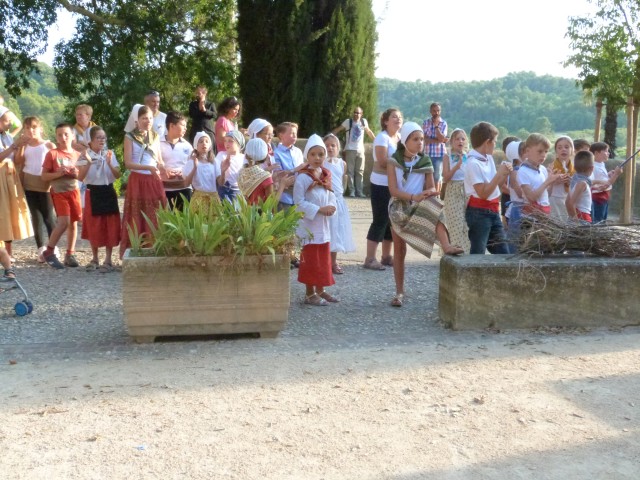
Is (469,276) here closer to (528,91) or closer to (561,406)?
(561,406)

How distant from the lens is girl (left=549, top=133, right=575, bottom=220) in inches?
338

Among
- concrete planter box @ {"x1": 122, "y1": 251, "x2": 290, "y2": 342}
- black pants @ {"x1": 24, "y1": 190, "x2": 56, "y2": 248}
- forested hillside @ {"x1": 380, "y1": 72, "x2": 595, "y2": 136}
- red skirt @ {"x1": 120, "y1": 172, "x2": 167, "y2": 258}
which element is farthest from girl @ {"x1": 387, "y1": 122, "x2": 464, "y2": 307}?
forested hillside @ {"x1": 380, "y1": 72, "x2": 595, "y2": 136}

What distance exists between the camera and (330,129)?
20.1 meters

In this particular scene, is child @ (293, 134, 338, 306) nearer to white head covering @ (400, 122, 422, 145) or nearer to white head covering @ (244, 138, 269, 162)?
white head covering @ (244, 138, 269, 162)

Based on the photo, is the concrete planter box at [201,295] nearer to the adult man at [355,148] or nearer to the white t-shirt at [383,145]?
the white t-shirt at [383,145]

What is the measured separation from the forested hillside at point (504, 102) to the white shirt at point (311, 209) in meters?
21.6

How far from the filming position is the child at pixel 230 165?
881 centimetres

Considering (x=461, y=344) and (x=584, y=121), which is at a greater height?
(x=584, y=121)

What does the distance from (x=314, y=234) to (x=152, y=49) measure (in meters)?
10.3

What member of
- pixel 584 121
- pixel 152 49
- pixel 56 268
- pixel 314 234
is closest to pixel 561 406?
pixel 314 234

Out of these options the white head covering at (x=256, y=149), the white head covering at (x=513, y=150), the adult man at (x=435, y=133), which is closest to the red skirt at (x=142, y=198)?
the white head covering at (x=256, y=149)

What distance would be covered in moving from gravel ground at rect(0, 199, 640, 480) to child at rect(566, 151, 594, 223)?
200 centimetres

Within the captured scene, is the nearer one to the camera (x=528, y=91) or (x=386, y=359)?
(x=386, y=359)

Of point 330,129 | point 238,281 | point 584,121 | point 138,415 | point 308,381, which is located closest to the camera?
point 138,415
